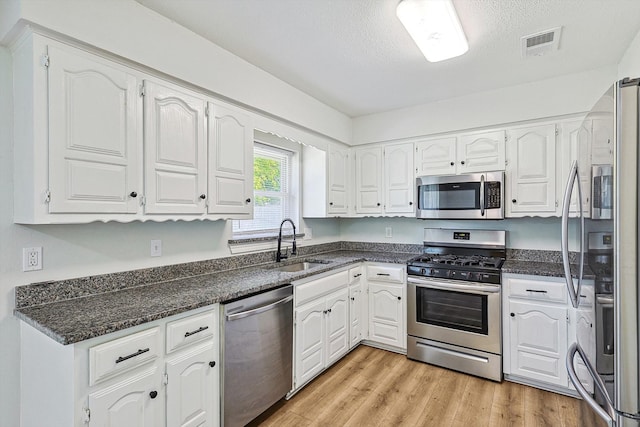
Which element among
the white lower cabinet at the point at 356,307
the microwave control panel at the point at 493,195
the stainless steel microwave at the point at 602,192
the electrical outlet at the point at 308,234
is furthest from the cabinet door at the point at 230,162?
the microwave control panel at the point at 493,195

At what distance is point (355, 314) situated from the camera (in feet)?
10.6

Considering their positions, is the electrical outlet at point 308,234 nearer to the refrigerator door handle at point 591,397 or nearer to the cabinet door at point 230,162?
the cabinet door at point 230,162

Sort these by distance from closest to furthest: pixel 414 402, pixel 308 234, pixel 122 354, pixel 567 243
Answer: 1. pixel 122 354
2. pixel 567 243
3. pixel 414 402
4. pixel 308 234

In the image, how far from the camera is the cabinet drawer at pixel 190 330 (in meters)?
1.58

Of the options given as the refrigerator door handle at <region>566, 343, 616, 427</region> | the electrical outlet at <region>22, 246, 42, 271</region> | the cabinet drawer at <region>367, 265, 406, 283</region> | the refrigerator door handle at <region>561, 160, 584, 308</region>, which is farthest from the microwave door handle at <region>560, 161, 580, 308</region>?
the electrical outlet at <region>22, 246, 42, 271</region>

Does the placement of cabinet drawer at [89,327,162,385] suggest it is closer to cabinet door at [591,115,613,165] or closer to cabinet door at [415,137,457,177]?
cabinet door at [591,115,613,165]

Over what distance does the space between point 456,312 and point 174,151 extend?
8.55 feet

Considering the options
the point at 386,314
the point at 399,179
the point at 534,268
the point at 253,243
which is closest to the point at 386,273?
the point at 386,314

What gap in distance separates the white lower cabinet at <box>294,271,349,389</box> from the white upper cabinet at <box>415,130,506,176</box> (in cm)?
146

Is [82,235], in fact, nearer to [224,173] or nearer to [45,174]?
[45,174]

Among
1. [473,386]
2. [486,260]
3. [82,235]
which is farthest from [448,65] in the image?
[82,235]

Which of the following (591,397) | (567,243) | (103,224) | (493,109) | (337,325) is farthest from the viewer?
(493,109)

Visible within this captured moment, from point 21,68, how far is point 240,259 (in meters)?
1.77

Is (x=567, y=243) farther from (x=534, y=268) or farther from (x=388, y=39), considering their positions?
(x=388, y=39)
